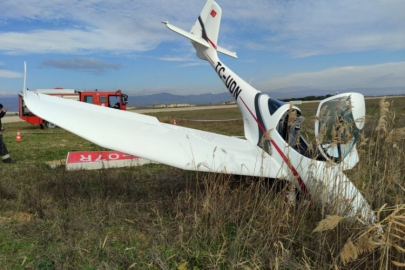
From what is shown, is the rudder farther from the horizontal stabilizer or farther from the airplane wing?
the airplane wing

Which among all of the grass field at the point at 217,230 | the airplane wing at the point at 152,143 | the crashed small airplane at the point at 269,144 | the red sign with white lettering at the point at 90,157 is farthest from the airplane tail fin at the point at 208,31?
the grass field at the point at 217,230

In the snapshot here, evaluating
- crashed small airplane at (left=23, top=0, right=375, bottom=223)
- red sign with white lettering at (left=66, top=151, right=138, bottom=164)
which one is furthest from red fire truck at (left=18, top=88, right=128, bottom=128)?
crashed small airplane at (left=23, top=0, right=375, bottom=223)

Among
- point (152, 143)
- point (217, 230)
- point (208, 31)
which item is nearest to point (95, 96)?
point (208, 31)

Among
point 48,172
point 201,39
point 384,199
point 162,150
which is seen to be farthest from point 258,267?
point 201,39

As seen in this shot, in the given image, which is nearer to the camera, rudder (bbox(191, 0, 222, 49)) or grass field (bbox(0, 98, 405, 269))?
grass field (bbox(0, 98, 405, 269))

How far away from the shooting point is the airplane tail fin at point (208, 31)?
10070 millimetres

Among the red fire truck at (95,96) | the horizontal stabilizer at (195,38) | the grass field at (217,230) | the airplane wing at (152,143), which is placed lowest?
the grass field at (217,230)

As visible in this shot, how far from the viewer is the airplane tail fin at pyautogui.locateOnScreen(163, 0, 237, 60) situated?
10070 mm

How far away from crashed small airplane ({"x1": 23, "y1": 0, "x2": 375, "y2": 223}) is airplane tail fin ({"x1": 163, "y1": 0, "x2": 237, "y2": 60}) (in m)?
4.10

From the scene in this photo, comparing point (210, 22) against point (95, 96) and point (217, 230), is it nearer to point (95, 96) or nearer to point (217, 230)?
point (217, 230)

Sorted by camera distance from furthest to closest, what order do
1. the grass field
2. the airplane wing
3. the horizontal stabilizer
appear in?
the horizontal stabilizer, the airplane wing, the grass field

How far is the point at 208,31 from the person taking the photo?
407 inches

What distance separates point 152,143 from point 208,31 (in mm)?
7014

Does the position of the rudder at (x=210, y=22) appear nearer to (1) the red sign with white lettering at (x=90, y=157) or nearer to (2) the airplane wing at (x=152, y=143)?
(1) the red sign with white lettering at (x=90, y=157)
